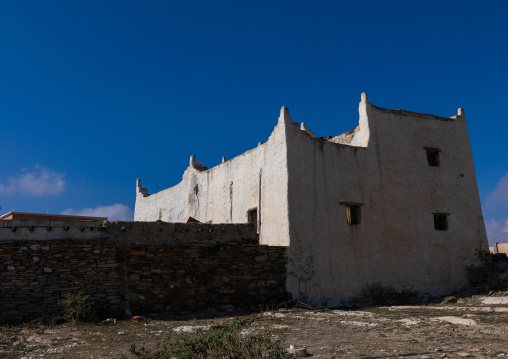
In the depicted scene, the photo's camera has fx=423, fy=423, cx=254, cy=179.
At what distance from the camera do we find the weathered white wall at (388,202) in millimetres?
14070

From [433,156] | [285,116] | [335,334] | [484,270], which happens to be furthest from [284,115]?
[484,270]

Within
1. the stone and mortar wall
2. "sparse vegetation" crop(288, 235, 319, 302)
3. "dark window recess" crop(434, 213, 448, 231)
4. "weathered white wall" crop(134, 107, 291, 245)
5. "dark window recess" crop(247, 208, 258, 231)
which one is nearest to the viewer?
the stone and mortar wall

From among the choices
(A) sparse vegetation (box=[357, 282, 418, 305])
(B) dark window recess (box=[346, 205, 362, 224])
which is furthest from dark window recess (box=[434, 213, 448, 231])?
(B) dark window recess (box=[346, 205, 362, 224])

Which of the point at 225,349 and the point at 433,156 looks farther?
the point at 433,156

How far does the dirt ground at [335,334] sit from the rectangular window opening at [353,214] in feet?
13.1

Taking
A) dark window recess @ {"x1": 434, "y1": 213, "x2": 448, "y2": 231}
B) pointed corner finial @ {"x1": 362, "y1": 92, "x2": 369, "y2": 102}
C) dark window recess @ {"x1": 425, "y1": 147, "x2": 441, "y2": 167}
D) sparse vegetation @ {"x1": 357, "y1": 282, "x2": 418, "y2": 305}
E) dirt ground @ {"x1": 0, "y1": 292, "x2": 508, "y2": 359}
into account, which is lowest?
dirt ground @ {"x1": 0, "y1": 292, "x2": 508, "y2": 359}

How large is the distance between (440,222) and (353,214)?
434cm

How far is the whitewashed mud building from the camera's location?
1404 centimetres

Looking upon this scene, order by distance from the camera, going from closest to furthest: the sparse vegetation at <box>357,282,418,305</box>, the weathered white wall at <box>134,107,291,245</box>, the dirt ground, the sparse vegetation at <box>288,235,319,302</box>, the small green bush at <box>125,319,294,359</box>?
1. the small green bush at <box>125,319,294,359</box>
2. the dirt ground
3. the sparse vegetation at <box>288,235,319,302</box>
4. the weathered white wall at <box>134,107,291,245</box>
5. the sparse vegetation at <box>357,282,418,305</box>

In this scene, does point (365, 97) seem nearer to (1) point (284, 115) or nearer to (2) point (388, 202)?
(1) point (284, 115)

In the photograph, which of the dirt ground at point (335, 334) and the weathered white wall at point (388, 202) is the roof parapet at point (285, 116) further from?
the dirt ground at point (335, 334)

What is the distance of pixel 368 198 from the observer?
15.4 meters

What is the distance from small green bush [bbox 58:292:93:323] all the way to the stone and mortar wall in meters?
0.24

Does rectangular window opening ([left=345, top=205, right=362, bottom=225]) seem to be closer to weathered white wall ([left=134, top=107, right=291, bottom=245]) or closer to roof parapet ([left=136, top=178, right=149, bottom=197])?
weathered white wall ([left=134, top=107, right=291, bottom=245])
